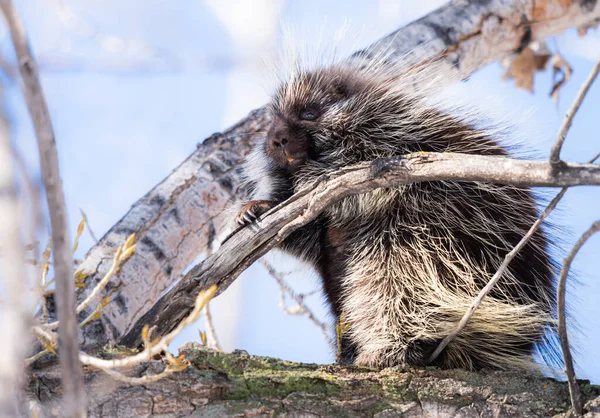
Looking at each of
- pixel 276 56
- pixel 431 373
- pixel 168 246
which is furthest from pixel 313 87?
pixel 431 373

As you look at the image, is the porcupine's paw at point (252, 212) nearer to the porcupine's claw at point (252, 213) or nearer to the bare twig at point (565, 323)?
the porcupine's claw at point (252, 213)

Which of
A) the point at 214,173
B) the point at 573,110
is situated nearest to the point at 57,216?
the point at 573,110

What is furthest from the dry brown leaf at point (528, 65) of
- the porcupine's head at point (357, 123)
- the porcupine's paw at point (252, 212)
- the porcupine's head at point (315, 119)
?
the porcupine's paw at point (252, 212)

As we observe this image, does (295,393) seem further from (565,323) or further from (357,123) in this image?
(357,123)

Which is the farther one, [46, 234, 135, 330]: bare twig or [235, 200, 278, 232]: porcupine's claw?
[235, 200, 278, 232]: porcupine's claw

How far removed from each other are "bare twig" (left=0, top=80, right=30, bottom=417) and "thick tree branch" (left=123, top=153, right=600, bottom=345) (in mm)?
1002

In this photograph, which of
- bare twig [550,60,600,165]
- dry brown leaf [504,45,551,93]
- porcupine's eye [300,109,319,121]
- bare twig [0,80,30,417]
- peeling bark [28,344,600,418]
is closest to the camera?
bare twig [0,80,30,417]

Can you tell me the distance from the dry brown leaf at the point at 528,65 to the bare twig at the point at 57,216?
2719mm

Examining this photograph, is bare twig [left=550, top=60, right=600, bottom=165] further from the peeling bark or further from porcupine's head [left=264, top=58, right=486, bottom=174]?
porcupine's head [left=264, top=58, right=486, bottom=174]

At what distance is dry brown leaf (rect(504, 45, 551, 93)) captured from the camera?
3.12 metres

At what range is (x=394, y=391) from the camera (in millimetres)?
1658

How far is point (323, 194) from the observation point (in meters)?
1.73

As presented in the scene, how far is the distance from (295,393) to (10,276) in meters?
1.00

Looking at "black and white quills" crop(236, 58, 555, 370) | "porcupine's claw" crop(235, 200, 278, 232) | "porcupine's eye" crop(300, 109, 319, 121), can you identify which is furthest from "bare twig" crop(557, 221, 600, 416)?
"porcupine's eye" crop(300, 109, 319, 121)
